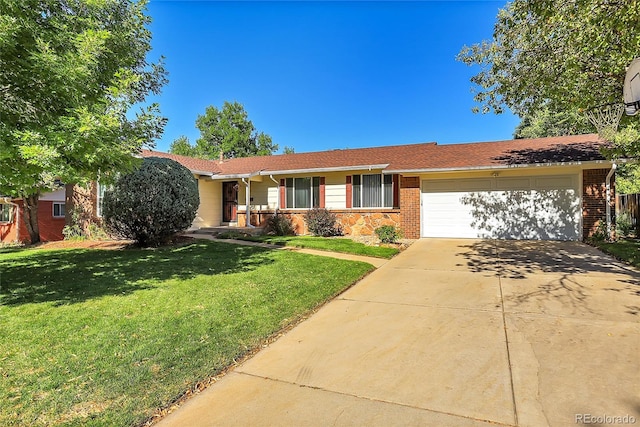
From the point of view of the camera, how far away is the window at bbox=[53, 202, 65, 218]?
17188mm

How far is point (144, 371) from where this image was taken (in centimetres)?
296

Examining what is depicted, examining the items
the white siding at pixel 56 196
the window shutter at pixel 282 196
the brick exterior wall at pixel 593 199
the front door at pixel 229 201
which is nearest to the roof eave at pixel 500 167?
the brick exterior wall at pixel 593 199

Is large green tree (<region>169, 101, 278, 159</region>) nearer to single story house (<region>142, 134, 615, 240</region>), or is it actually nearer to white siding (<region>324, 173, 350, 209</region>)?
single story house (<region>142, 134, 615, 240</region>)

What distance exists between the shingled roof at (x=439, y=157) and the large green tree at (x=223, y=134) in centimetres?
2537

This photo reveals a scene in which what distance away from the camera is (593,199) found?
11062 mm

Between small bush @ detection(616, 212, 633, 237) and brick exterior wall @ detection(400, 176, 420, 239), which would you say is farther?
brick exterior wall @ detection(400, 176, 420, 239)

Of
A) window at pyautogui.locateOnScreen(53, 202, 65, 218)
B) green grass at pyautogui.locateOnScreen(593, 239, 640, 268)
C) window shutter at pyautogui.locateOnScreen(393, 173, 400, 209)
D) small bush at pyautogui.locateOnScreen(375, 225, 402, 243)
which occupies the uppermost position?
window shutter at pyautogui.locateOnScreen(393, 173, 400, 209)

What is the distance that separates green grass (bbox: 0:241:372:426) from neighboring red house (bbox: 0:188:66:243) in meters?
11.3

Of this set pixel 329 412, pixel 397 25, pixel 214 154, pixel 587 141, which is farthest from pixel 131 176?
pixel 214 154

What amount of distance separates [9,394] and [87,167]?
315 centimetres

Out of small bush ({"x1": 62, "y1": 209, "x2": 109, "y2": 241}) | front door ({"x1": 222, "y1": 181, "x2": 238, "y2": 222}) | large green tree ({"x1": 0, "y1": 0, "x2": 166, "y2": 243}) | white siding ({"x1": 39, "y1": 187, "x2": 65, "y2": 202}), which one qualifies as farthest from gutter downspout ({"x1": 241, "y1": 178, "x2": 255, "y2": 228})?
large green tree ({"x1": 0, "y1": 0, "x2": 166, "y2": 243})

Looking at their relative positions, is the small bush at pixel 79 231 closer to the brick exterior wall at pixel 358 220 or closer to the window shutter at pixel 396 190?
the brick exterior wall at pixel 358 220

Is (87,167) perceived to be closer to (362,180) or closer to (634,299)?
(634,299)

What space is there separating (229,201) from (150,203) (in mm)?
7418
